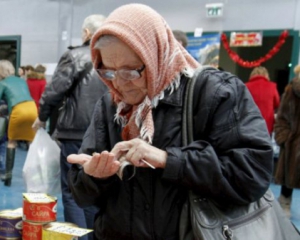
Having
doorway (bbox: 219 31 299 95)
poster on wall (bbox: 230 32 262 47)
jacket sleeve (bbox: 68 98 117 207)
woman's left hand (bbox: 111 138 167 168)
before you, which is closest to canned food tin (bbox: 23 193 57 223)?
jacket sleeve (bbox: 68 98 117 207)

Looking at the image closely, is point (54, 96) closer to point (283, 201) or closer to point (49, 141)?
point (49, 141)

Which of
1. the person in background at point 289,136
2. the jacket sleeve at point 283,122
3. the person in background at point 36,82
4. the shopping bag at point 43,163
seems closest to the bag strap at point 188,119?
the shopping bag at point 43,163

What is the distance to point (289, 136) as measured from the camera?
3.99 m

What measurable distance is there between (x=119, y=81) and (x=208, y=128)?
0.26 meters

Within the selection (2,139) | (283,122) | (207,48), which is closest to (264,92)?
(283,122)

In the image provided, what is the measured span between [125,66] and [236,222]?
18.7 inches

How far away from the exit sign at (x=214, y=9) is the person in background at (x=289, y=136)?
333 centimetres

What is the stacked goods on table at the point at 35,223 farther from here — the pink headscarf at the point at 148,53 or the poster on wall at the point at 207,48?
the poster on wall at the point at 207,48

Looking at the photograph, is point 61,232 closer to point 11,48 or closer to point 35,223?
point 35,223

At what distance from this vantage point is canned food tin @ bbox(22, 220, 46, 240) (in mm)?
1369

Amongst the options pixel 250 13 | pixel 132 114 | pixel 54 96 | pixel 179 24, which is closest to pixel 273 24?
pixel 250 13

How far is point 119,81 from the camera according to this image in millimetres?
1094

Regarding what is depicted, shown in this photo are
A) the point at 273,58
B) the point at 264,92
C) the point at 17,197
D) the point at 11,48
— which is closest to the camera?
the point at 17,197

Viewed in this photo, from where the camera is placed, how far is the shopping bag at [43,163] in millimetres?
3162
